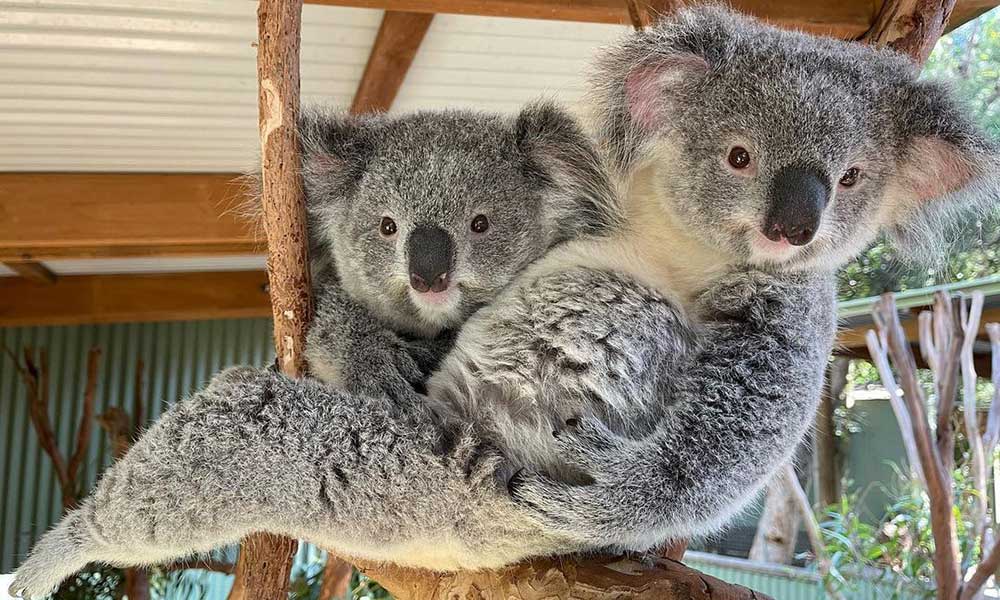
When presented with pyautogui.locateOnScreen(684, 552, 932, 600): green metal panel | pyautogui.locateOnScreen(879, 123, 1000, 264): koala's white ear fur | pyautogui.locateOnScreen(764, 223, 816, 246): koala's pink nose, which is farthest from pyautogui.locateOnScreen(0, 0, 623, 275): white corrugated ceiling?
pyautogui.locateOnScreen(684, 552, 932, 600): green metal panel

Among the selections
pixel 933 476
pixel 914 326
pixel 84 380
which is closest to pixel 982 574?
pixel 933 476

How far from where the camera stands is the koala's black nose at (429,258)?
1465 millimetres

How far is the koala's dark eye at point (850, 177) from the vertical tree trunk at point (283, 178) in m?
0.93

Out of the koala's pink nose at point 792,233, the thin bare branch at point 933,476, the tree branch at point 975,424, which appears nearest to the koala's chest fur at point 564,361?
the koala's pink nose at point 792,233

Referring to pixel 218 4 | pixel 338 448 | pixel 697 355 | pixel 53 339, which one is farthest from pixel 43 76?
pixel 53 339

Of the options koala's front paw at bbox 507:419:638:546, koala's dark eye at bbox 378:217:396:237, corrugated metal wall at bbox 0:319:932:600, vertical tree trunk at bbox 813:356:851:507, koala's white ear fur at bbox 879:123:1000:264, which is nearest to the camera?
koala's front paw at bbox 507:419:638:546

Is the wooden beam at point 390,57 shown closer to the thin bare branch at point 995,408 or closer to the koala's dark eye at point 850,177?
the koala's dark eye at point 850,177

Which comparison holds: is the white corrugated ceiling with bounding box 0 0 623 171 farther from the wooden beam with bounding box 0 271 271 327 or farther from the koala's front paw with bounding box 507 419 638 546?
the wooden beam with bounding box 0 271 271 327

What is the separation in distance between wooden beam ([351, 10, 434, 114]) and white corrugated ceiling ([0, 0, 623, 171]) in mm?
77

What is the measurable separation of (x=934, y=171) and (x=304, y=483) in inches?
47.1

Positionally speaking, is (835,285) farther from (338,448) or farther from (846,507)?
(846,507)

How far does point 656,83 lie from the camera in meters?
1.57

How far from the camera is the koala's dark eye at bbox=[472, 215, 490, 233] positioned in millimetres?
1585

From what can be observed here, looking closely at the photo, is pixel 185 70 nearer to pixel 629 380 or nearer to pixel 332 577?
pixel 332 577
